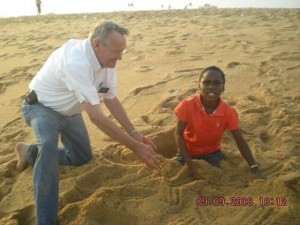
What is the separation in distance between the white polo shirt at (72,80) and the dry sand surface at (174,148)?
746mm

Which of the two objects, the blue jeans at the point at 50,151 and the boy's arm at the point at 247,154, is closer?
the blue jeans at the point at 50,151

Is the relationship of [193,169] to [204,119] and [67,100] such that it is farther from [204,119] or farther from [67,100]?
[67,100]

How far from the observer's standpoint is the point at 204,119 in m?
3.02

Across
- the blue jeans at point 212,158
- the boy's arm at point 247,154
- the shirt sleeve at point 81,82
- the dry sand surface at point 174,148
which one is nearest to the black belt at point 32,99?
the shirt sleeve at point 81,82

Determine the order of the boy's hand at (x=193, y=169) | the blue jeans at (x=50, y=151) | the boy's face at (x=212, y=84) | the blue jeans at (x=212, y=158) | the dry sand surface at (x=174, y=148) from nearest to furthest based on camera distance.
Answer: the blue jeans at (x=50, y=151) → the dry sand surface at (x=174, y=148) → the boy's face at (x=212, y=84) → the boy's hand at (x=193, y=169) → the blue jeans at (x=212, y=158)

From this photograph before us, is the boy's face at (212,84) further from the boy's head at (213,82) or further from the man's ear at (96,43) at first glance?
the man's ear at (96,43)

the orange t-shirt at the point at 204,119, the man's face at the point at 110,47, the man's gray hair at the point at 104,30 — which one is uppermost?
the man's gray hair at the point at 104,30

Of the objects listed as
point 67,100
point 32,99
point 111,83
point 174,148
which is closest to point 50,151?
point 67,100

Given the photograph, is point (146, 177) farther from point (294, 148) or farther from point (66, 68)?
point (294, 148)

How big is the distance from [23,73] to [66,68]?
438 cm

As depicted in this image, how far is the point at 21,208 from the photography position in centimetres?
272

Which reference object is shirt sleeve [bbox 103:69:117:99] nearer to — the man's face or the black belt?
the man's face

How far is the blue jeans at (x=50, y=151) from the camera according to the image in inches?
95.2

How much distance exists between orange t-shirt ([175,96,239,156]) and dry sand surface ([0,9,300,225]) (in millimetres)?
265
